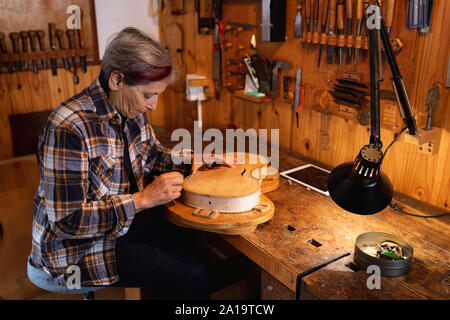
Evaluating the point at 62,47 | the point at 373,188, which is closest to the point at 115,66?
the point at 373,188

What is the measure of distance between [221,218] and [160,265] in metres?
0.31

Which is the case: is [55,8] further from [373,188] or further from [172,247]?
[373,188]

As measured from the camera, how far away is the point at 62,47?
266cm

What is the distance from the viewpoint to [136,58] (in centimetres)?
135

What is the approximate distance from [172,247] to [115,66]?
0.73 m

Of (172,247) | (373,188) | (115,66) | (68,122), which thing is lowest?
(172,247)

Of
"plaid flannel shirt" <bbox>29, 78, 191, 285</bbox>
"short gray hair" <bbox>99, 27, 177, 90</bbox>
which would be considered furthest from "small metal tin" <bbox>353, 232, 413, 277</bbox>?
"short gray hair" <bbox>99, 27, 177, 90</bbox>

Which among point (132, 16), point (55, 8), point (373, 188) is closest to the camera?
point (373, 188)

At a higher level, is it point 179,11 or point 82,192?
point 179,11

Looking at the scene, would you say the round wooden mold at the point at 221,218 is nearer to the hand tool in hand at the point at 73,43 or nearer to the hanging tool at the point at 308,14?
the hanging tool at the point at 308,14

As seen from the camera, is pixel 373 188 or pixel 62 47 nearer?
pixel 373 188

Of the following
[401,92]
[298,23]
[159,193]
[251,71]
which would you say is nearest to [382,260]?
[401,92]

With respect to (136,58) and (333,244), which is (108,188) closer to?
(136,58)

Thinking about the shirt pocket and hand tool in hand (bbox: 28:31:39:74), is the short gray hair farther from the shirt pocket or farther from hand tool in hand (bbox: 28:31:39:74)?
hand tool in hand (bbox: 28:31:39:74)
